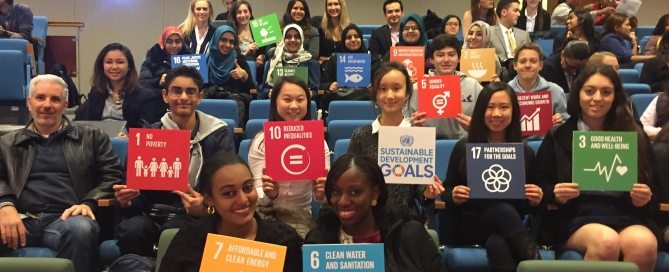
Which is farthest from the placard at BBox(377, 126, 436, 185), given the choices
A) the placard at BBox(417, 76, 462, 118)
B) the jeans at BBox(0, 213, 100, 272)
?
the jeans at BBox(0, 213, 100, 272)

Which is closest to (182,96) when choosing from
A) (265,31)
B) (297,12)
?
(265,31)

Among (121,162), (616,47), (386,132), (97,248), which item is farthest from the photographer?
(616,47)

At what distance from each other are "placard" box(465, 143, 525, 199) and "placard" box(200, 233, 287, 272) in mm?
1266

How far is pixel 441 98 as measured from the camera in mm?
4691

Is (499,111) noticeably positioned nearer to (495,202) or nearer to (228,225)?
(495,202)

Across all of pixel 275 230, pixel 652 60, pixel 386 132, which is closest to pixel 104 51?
pixel 386 132

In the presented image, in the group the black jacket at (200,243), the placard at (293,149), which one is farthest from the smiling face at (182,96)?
the black jacket at (200,243)

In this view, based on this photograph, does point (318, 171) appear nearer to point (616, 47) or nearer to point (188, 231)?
point (188, 231)

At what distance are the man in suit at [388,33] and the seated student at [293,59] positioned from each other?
1.11 m

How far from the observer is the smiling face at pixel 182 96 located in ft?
13.3

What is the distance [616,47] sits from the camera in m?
7.82

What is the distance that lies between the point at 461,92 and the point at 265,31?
3.15 metres

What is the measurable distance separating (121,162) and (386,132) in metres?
1.60

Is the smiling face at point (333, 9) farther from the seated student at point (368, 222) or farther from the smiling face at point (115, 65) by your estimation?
the seated student at point (368, 222)
